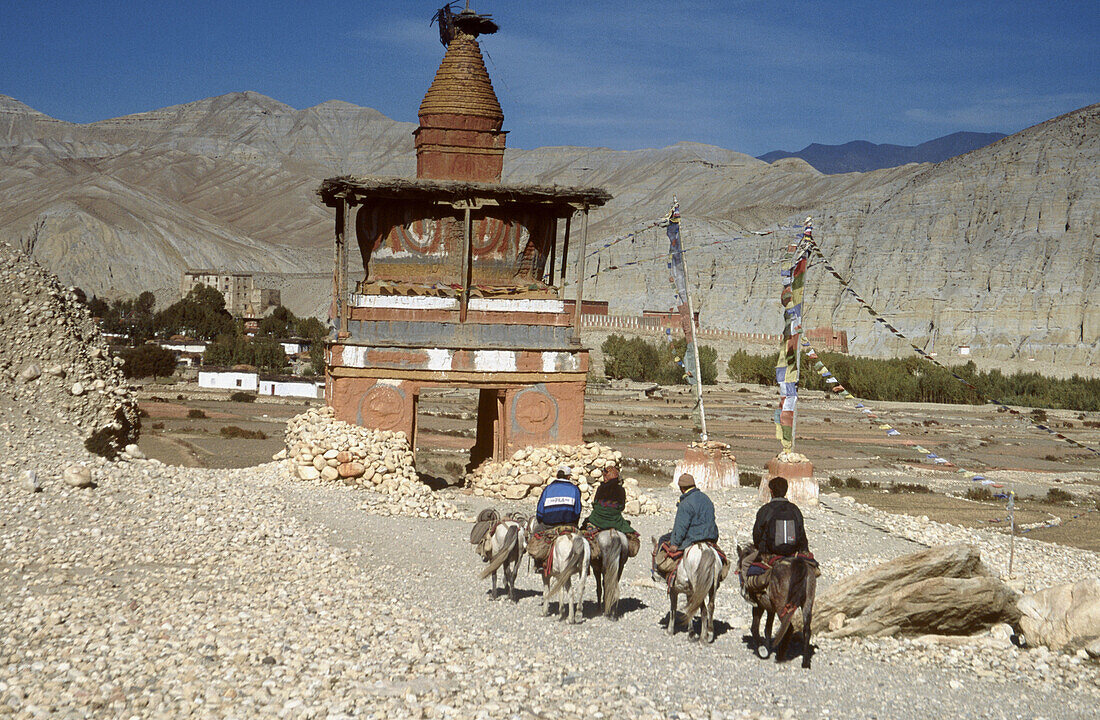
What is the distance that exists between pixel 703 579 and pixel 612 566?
1.32m

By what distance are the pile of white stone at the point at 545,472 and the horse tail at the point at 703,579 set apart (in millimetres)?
9313

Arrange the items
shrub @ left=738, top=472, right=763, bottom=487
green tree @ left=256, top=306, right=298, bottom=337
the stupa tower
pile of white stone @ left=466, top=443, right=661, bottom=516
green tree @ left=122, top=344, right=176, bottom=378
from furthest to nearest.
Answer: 1. green tree @ left=256, top=306, right=298, bottom=337
2. green tree @ left=122, top=344, right=176, bottom=378
3. shrub @ left=738, top=472, right=763, bottom=487
4. the stupa tower
5. pile of white stone @ left=466, top=443, right=661, bottom=516

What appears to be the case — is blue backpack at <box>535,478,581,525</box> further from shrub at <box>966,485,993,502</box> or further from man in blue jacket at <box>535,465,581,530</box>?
shrub at <box>966,485,993,502</box>

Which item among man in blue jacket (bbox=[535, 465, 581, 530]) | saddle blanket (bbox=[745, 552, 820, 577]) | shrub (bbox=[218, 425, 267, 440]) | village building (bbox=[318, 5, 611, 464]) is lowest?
shrub (bbox=[218, 425, 267, 440])

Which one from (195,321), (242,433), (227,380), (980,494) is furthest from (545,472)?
(195,321)

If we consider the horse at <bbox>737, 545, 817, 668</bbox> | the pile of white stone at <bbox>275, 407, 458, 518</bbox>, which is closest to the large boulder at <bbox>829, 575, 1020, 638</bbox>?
the horse at <bbox>737, 545, 817, 668</bbox>

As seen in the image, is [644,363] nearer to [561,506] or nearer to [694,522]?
[561,506]

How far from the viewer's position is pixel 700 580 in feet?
35.9

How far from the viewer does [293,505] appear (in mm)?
17312

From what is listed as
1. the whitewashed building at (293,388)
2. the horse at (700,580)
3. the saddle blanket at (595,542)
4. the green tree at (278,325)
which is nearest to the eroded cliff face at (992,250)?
the green tree at (278,325)

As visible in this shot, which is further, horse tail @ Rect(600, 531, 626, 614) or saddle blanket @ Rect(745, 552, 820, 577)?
horse tail @ Rect(600, 531, 626, 614)

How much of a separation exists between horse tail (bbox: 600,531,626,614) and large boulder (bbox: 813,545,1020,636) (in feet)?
7.60

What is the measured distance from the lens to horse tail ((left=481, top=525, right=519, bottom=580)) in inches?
493

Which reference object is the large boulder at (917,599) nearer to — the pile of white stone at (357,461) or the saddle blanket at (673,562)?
the saddle blanket at (673,562)
